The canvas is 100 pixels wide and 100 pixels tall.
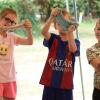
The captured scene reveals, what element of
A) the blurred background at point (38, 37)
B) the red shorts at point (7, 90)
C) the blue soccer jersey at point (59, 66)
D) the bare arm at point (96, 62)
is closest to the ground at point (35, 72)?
the blurred background at point (38, 37)

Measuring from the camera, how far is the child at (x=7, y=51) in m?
1.94

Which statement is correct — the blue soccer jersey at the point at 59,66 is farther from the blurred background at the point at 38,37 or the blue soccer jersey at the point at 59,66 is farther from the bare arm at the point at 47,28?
the blurred background at the point at 38,37

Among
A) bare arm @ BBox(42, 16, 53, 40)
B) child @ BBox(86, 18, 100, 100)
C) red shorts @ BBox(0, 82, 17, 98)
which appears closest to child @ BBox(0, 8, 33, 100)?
red shorts @ BBox(0, 82, 17, 98)

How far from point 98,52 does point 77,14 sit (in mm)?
925

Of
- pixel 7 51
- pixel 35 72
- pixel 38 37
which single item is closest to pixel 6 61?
pixel 7 51

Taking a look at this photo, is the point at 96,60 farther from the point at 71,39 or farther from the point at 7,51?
the point at 7,51

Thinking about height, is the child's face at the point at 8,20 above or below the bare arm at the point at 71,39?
above

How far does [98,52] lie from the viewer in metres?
1.74

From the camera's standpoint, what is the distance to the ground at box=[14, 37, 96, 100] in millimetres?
2762

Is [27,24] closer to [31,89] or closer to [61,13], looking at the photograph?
[61,13]

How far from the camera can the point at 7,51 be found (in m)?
1.95

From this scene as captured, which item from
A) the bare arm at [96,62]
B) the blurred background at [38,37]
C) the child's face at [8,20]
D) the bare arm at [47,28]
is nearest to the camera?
the bare arm at [96,62]

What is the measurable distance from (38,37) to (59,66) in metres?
0.85

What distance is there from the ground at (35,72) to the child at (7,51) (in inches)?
28.9
